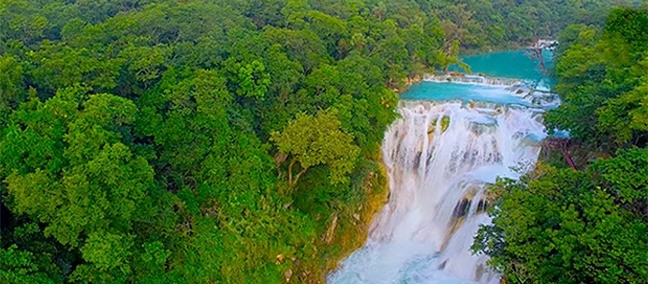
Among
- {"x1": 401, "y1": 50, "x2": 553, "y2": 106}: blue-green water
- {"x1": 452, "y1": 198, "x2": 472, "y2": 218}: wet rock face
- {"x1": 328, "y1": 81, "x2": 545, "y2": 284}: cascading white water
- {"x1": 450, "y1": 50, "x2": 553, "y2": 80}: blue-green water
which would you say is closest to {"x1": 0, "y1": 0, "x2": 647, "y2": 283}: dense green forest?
{"x1": 328, "y1": 81, "x2": 545, "y2": 284}: cascading white water

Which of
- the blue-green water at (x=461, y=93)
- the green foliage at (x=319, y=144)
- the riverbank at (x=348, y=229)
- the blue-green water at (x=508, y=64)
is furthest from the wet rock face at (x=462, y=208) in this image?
the blue-green water at (x=508, y=64)

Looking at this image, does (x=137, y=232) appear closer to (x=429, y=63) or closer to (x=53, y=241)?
(x=53, y=241)

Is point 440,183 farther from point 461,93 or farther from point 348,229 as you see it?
point 461,93

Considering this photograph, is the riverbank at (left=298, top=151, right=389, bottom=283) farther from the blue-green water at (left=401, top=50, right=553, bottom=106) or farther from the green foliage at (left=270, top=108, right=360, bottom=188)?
the blue-green water at (left=401, top=50, right=553, bottom=106)

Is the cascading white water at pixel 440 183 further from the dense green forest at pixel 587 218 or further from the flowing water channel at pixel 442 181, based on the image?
the dense green forest at pixel 587 218

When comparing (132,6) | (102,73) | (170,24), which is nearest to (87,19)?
(132,6)

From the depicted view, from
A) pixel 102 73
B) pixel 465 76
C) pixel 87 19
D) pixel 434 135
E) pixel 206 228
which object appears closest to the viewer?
pixel 206 228
